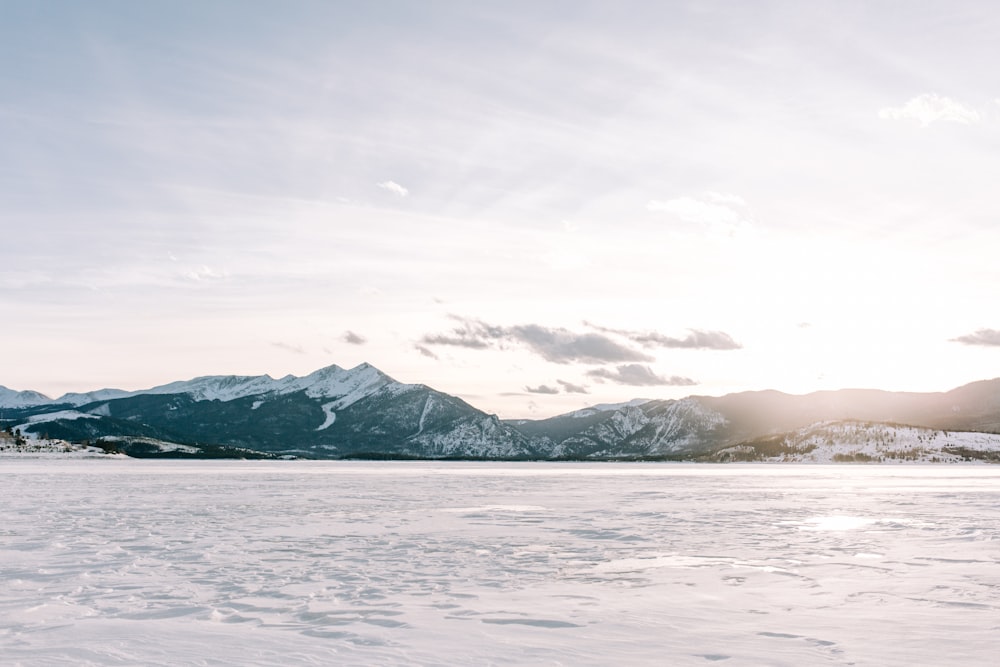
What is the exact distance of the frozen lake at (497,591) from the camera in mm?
15312

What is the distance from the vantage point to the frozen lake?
1531cm

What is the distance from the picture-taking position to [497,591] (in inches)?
853

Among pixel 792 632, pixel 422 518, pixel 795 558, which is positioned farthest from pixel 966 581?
pixel 422 518

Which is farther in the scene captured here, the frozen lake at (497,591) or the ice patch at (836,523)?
the ice patch at (836,523)

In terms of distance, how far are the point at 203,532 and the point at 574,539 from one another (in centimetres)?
1577

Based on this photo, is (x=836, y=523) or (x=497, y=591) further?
(x=836, y=523)

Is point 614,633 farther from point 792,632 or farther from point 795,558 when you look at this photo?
point 795,558

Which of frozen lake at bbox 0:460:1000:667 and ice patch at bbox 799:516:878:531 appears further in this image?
ice patch at bbox 799:516:878:531

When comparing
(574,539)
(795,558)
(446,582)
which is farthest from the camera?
(574,539)

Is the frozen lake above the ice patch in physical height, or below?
above

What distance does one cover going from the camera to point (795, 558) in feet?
91.4

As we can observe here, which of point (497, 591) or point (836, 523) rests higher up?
point (497, 591)

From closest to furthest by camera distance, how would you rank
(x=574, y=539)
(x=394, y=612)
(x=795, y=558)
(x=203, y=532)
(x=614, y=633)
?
(x=614, y=633)
(x=394, y=612)
(x=795, y=558)
(x=574, y=539)
(x=203, y=532)

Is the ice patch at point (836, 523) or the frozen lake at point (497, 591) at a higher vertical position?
the frozen lake at point (497, 591)
